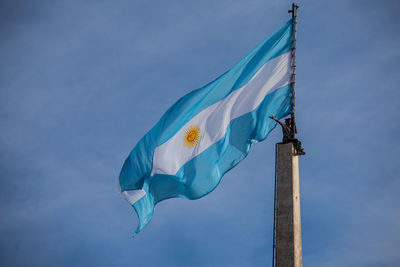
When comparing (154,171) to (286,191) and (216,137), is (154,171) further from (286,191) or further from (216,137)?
(286,191)

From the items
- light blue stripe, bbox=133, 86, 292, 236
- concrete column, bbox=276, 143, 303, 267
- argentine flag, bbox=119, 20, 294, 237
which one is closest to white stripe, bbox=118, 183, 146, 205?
argentine flag, bbox=119, 20, 294, 237

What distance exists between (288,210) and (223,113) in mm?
5920

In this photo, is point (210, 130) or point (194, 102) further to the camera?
point (194, 102)

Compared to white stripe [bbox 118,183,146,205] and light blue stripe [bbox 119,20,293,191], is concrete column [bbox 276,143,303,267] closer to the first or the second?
light blue stripe [bbox 119,20,293,191]

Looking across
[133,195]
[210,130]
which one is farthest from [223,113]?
[133,195]

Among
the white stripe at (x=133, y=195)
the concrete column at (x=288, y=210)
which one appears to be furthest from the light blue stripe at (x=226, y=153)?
the concrete column at (x=288, y=210)

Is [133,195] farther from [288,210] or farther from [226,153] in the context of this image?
[288,210]

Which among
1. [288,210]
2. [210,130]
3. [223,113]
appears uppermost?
[223,113]

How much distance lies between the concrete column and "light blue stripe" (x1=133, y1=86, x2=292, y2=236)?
61.8 inches

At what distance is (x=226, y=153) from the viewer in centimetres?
2361

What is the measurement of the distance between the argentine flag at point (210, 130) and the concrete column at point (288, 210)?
171 cm

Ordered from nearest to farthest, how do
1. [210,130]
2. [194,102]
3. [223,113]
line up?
[223,113] → [210,130] → [194,102]

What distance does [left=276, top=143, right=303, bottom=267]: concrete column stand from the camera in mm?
20203

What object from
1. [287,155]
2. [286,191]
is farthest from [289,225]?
[287,155]
